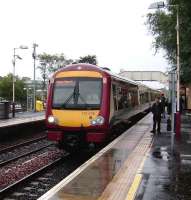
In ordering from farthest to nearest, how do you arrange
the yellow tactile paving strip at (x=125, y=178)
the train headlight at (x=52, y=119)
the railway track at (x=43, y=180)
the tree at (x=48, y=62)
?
the tree at (x=48, y=62) → the train headlight at (x=52, y=119) → the railway track at (x=43, y=180) → the yellow tactile paving strip at (x=125, y=178)

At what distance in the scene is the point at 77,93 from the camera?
18000 mm

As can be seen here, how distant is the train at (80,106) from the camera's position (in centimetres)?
1741

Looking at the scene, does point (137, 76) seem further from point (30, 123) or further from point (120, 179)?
point (120, 179)

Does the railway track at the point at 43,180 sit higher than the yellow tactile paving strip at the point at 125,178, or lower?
lower

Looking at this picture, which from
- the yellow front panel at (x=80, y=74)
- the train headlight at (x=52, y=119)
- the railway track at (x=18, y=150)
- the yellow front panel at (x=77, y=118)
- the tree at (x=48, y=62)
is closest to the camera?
the yellow front panel at (x=77, y=118)

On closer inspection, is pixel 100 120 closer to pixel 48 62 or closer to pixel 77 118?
pixel 77 118

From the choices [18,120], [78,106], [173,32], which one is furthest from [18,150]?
[173,32]

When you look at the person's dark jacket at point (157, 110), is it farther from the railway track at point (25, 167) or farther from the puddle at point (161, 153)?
the puddle at point (161, 153)

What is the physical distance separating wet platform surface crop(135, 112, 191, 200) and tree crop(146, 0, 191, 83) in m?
9.23

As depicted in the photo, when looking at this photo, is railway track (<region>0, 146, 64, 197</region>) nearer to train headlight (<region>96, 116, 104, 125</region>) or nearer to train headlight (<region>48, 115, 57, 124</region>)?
train headlight (<region>48, 115, 57, 124</region>)

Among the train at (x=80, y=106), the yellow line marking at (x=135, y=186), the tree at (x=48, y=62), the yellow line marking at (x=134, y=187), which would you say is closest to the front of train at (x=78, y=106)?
the train at (x=80, y=106)

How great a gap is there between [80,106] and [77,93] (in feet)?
1.84

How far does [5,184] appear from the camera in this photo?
1339cm

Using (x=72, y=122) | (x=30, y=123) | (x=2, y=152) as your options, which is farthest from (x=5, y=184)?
(x=30, y=123)
